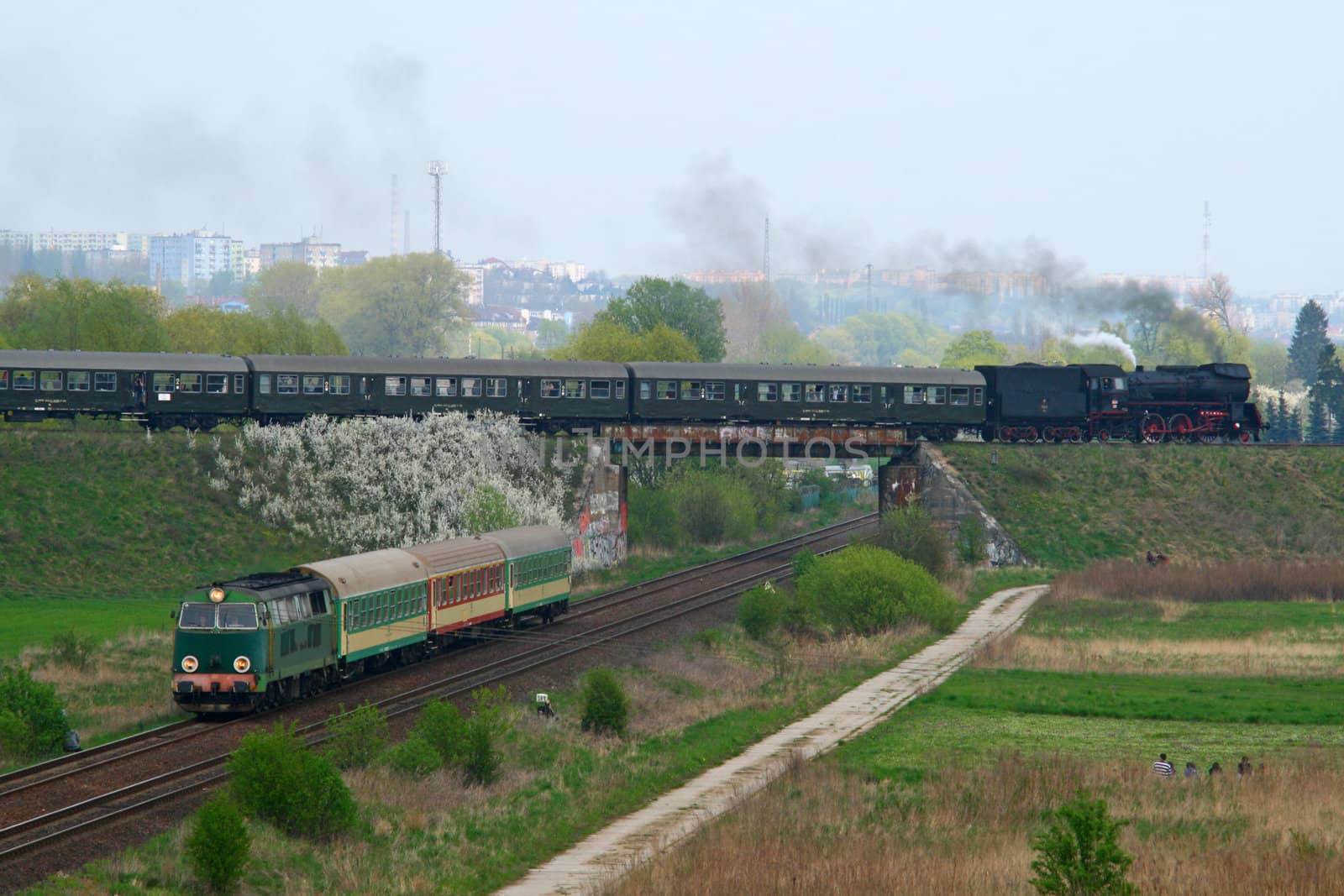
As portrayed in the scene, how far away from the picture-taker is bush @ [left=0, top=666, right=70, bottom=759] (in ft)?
89.0

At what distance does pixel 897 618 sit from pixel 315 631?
67.8 ft

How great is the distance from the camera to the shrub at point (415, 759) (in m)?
25.9

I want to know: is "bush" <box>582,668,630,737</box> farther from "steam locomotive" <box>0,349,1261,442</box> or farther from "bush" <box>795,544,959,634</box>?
"steam locomotive" <box>0,349,1261,442</box>

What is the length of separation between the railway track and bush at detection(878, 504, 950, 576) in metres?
10.4

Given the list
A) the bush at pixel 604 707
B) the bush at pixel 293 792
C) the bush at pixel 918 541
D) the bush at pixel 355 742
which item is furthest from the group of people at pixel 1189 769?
the bush at pixel 918 541

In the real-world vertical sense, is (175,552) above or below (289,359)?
below

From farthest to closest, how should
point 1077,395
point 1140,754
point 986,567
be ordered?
point 1077,395 → point 986,567 → point 1140,754

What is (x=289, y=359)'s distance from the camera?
6384 centimetres

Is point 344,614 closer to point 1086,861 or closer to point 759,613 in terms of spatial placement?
point 759,613

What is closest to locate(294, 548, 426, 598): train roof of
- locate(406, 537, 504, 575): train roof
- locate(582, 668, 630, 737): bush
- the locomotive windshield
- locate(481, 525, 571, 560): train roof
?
locate(406, 537, 504, 575): train roof

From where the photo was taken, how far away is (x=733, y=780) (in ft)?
86.4

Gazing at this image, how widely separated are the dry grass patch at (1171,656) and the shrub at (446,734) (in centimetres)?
1804

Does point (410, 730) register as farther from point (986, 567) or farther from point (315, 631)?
point (986, 567)

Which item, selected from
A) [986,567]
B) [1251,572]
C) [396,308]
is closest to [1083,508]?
[986,567]
